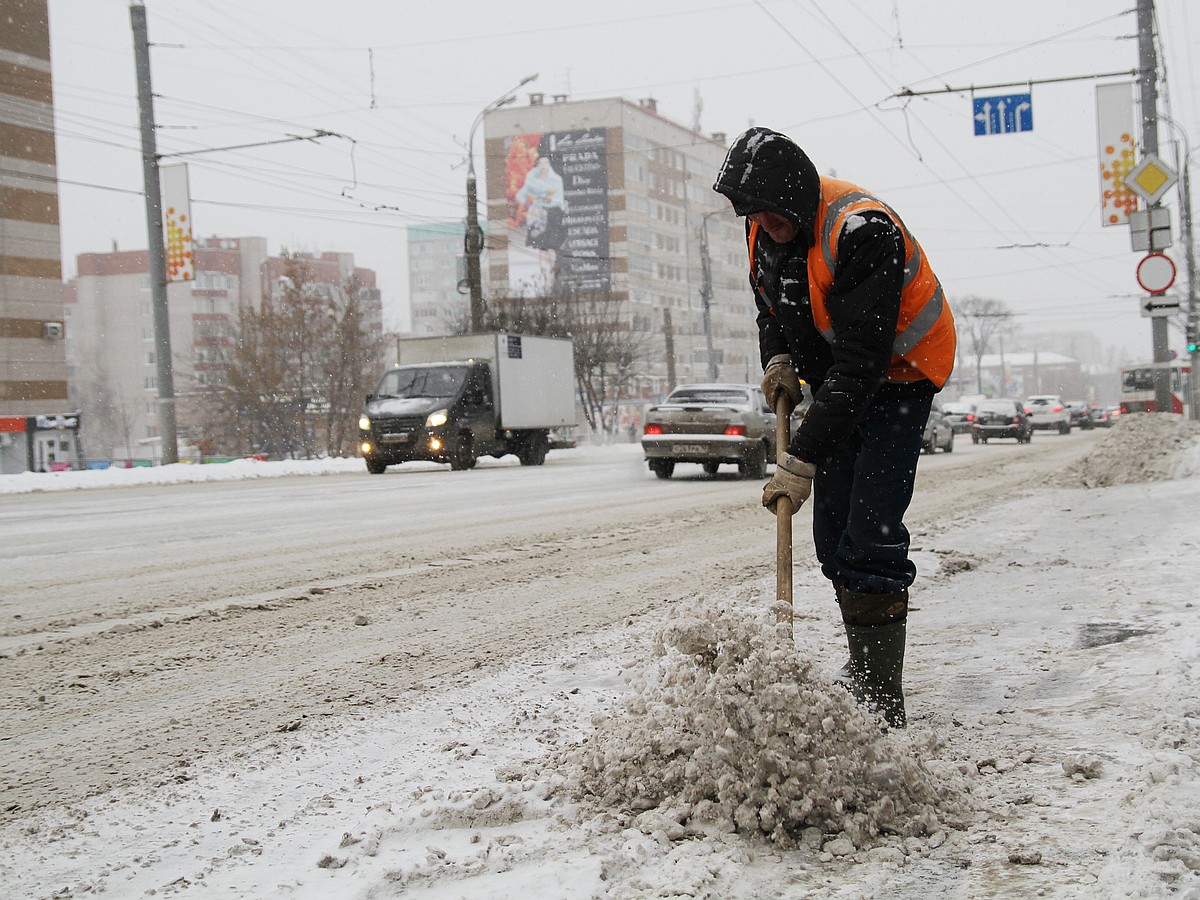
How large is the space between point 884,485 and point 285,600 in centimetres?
385

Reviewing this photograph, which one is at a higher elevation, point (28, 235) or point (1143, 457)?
point (28, 235)

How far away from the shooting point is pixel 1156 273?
550 inches

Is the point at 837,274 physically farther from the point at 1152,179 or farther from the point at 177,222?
the point at 177,222

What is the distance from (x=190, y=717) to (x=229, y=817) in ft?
3.48

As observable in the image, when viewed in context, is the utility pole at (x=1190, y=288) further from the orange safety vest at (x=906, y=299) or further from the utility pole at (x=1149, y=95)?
the orange safety vest at (x=906, y=299)

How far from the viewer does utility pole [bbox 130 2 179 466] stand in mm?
24016

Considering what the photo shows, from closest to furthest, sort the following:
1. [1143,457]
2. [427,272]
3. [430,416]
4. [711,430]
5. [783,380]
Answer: [783,380], [1143,457], [711,430], [430,416], [427,272]

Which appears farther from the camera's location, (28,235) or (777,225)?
(28,235)

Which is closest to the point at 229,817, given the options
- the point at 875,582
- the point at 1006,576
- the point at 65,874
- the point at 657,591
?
the point at 65,874

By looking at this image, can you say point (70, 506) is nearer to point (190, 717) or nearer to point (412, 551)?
point (412, 551)

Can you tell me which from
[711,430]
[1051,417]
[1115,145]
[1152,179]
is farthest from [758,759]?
[1051,417]

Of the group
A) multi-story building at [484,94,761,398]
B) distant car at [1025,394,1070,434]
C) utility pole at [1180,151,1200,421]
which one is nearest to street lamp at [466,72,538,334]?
utility pole at [1180,151,1200,421]

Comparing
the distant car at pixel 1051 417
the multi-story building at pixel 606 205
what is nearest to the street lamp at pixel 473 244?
the distant car at pixel 1051 417

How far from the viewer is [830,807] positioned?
8.57 ft
